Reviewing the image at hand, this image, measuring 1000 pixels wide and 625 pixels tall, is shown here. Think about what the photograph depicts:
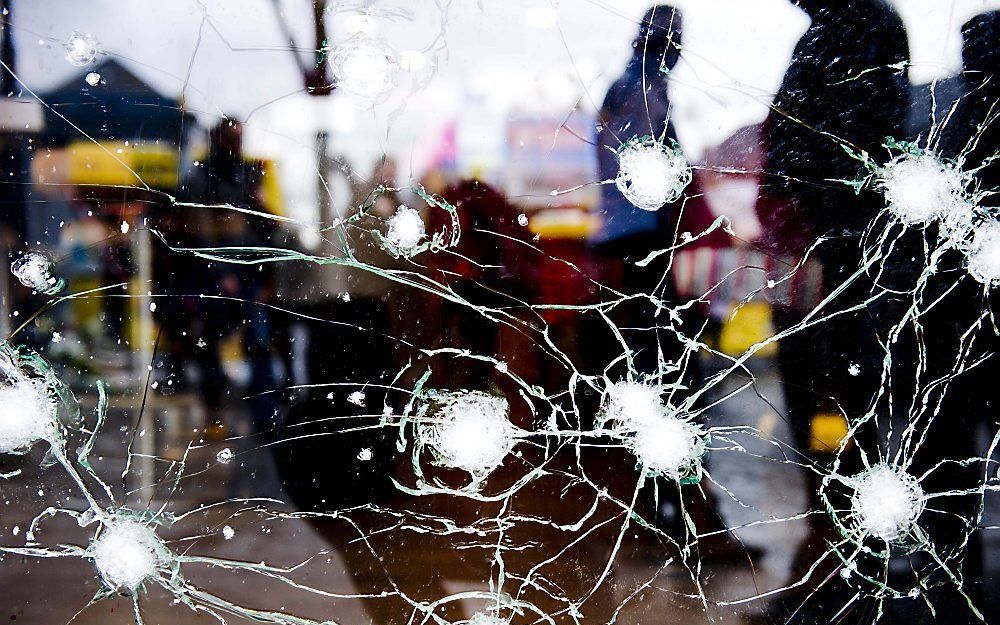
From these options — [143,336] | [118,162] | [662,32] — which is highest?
[662,32]

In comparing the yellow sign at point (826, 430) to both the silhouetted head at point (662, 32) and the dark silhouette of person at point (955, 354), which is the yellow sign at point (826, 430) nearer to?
the dark silhouette of person at point (955, 354)

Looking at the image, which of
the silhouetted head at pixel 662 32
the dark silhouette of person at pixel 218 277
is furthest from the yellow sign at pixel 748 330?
the dark silhouette of person at pixel 218 277

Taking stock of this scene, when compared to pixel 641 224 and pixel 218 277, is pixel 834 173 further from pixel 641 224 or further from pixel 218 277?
pixel 218 277

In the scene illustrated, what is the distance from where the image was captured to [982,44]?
600 millimetres

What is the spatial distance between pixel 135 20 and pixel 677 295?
62cm

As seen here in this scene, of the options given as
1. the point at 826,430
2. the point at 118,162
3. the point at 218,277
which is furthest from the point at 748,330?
the point at 118,162

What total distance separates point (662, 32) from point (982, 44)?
33 centimetres

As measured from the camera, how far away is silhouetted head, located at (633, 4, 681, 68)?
590mm

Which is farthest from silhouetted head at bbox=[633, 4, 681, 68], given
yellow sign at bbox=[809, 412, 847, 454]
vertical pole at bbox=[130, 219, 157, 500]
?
vertical pole at bbox=[130, 219, 157, 500]

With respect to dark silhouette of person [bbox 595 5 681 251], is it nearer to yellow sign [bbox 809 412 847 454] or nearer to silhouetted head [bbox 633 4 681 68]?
silhouetted head [bbox 633 4 681 68]

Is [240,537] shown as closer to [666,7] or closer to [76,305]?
[76,305]

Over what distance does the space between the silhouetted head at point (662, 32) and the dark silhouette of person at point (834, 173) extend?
0.12 meters

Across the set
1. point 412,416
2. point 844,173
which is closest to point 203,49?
point 412,416

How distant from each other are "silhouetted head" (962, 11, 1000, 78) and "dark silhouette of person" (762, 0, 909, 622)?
7 cm
